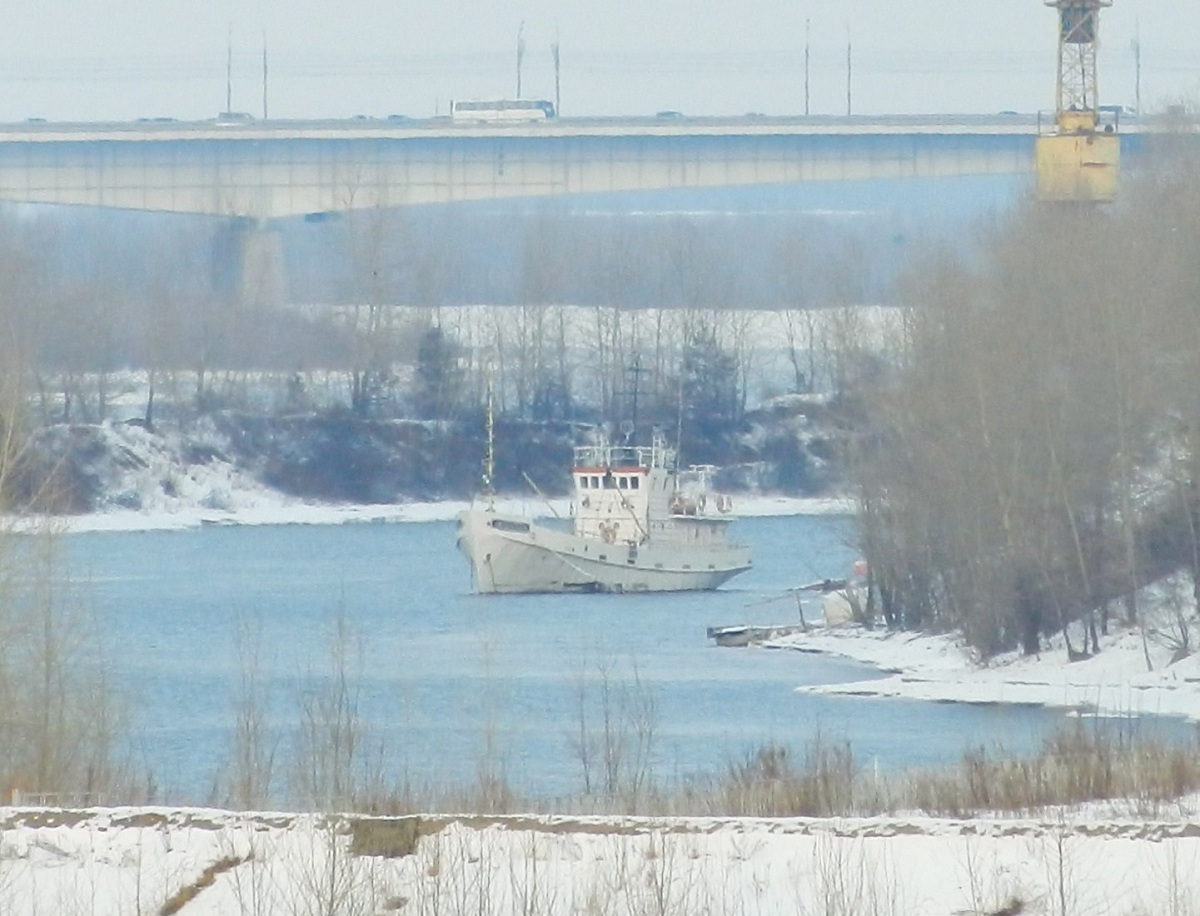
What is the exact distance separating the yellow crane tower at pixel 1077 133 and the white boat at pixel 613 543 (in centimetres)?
1574

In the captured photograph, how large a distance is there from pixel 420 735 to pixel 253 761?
892cm

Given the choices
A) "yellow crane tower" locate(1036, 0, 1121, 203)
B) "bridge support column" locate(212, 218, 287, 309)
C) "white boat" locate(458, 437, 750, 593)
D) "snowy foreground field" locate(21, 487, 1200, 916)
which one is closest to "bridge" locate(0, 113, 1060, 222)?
"bridge support column" locate(212, 218, 287, 309)

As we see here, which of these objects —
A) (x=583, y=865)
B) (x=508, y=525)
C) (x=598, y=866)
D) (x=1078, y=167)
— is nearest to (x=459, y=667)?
(x=1078, y=167)

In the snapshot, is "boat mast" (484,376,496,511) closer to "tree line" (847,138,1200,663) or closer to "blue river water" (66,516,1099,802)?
"blue river water" (66,516,1099,802)

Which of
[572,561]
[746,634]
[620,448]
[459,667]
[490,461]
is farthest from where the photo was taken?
[620,448]

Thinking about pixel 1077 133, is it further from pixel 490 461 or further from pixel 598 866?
pixel 598 866

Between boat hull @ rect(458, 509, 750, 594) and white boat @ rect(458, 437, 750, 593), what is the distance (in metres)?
0.02

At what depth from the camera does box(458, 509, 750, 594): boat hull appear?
53.4m

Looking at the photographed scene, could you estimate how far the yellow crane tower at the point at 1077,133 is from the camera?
138ft

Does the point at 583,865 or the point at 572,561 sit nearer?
the point at 583,865

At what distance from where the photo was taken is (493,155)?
222ft

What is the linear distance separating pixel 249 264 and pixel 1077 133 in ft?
116

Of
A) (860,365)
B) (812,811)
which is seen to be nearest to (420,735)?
(812,811)

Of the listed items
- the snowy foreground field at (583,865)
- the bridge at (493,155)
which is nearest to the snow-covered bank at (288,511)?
the bridge at (493,155)
